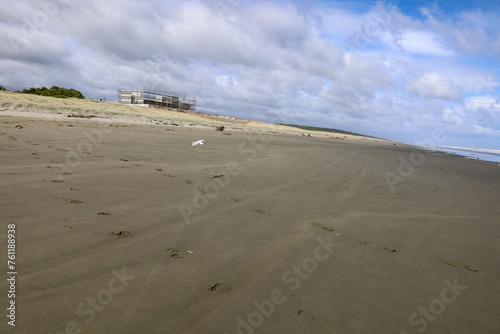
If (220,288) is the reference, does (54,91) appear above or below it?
above

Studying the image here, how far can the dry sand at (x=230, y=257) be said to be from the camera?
2492 mm

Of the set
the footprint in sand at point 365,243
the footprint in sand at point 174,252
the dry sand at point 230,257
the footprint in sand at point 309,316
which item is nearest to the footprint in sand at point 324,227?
the dry sand at point 230,257

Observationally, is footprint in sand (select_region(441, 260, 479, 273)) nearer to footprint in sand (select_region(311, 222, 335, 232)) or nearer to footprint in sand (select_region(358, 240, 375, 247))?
footprint in sand (select_region(358, 240, 375, 247))

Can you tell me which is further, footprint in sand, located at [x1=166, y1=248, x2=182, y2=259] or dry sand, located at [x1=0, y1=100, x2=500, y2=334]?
footprint in sand, located at [x1=166, y1=248, x2=182, y2=259]

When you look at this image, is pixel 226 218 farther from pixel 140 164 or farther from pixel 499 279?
pixel 140 164

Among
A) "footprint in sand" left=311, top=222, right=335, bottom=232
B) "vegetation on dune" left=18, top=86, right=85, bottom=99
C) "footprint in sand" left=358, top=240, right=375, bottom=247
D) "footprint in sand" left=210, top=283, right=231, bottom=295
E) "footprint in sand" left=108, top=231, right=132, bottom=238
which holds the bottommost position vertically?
"footprint in sand" left=108, top=231, right=132, bottom=238

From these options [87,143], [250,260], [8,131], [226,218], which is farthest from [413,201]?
[8,131]

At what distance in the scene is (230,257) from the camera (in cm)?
354

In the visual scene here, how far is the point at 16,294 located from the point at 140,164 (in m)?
5.99

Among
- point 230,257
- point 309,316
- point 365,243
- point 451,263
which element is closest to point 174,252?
point 230,257

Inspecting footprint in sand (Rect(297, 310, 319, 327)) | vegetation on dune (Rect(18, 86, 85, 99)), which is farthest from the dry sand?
vegetation on dune (Rect(18, 86, 85, 99))

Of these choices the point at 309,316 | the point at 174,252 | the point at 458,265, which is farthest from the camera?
the point at 458,265

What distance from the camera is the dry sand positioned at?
249 centimetres

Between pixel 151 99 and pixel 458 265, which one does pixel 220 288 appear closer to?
pixel 458 265
